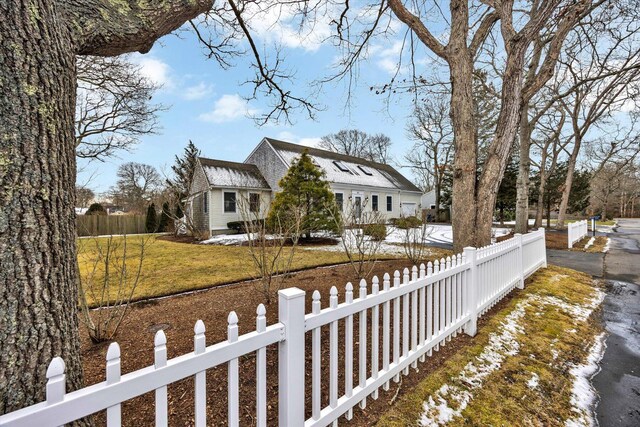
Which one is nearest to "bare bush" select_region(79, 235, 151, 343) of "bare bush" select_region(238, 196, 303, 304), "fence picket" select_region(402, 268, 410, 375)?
"bare bush" select_region(238, 196, 303, 304)

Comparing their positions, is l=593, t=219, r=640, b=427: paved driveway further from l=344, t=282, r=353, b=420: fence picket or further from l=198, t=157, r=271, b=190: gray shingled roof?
l=198, t=157, r=271, b=190: gray shingled roof

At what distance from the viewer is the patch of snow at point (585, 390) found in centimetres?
228

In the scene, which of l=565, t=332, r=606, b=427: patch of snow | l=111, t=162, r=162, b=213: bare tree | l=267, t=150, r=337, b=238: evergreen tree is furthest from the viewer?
l=111, t=162, r=162, b=213: bare tree

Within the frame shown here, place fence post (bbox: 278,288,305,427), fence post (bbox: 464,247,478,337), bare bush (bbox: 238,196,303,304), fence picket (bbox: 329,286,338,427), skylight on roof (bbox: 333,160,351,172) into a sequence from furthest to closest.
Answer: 1. skylight on roof (bbox: 333,160,351,172)
2. bare bush (bbox: 238,196,303,304)
3. fence post (bbox: 464,247,478,337)
4. fence picket (bbox: 329,286,338,427)
5. fence post (bbox: 278,288,305,427)

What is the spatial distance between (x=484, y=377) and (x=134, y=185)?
34277 millimetres

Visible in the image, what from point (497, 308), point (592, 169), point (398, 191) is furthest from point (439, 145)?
point (497, 308)

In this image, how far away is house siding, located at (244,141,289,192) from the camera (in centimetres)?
1748

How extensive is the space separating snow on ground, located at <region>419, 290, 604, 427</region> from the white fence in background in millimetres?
329

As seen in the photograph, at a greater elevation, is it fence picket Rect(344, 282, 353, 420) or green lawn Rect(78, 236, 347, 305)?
fence picket Rect(344, 282, 353, 420)

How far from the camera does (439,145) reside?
82.5 ft

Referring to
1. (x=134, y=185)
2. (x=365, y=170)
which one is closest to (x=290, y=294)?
(x=365, y=170)

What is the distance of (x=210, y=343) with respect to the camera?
2902mm

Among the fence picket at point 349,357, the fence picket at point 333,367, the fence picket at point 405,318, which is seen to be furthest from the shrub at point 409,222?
the fence picket at point 333,367

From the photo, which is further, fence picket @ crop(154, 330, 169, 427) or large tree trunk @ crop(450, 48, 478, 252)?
large tree trunk @ crop(450, 48, 478, 252)
